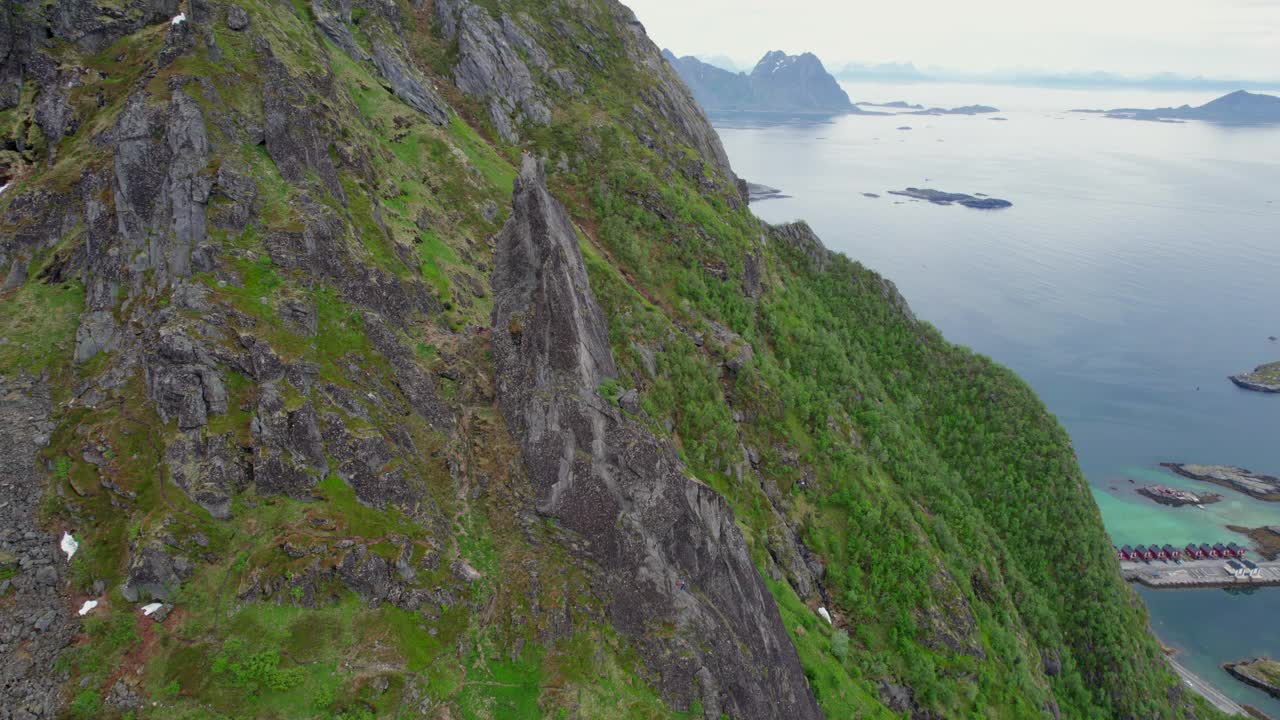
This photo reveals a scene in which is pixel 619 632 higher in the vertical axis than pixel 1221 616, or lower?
higher

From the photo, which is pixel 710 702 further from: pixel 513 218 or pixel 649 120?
pixel 649 120

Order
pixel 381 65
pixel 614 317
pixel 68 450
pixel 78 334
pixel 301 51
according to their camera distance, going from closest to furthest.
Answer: pixel 68 450 < pixel 78 334 < pixel 301 51 < pixel 614 317 < pixel 381 65

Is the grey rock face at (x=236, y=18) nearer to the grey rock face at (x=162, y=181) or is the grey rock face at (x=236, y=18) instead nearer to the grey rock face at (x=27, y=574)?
the grey rock face at (x=162, y=181)

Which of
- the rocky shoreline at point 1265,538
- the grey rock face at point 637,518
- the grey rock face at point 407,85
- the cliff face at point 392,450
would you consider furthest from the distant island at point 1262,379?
the grey rock face at point 407,85

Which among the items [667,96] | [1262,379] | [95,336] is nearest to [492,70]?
[667,96]

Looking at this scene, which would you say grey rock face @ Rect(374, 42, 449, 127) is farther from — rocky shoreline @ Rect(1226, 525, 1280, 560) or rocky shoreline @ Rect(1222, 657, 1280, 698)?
rocky shoreline @ Rect(1226, 525, 1280, 560)

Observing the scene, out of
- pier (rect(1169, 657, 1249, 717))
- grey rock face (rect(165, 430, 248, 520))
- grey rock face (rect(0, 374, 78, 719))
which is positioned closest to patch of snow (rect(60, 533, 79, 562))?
grey rock face (rect(0, 374, 78, 719))

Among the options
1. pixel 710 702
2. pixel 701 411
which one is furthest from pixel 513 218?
pixel 710 702
